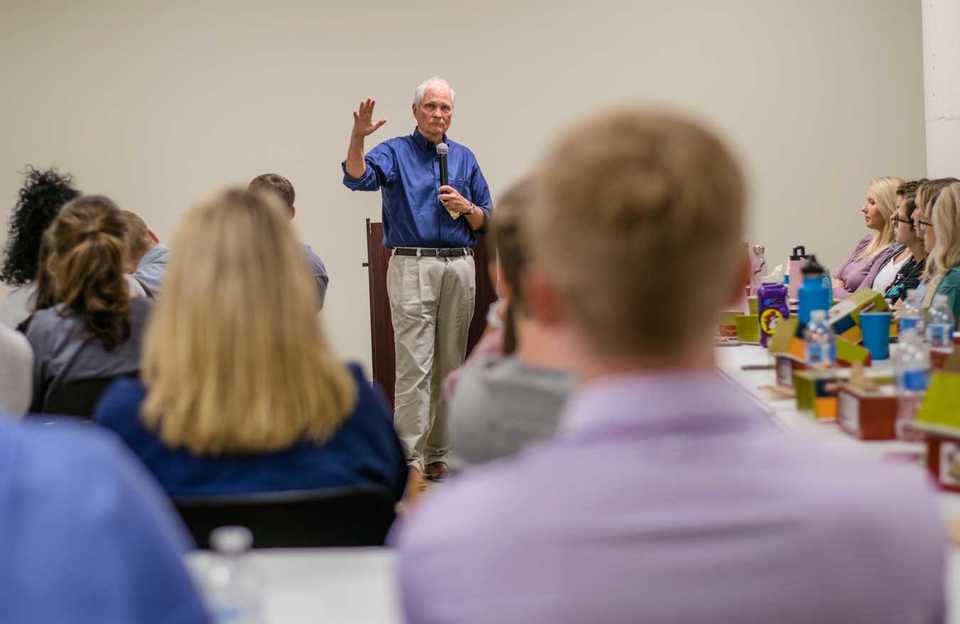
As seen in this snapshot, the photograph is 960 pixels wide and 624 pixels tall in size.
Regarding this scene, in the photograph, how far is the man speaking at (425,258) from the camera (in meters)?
5.06

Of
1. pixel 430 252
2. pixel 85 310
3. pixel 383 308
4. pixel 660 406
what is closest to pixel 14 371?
pixel 85 310

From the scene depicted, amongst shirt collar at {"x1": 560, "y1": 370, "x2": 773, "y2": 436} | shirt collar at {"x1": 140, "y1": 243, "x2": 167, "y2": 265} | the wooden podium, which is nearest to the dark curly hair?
shirt collar at {"x1": 140, "y1": 243, "x2": 167, "y2": 265}

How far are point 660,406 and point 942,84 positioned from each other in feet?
16.2

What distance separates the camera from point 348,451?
185 centimetres

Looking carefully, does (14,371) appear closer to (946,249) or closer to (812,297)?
(812,297)

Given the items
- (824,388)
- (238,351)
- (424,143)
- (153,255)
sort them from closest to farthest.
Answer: (238,351)
(824,388)
(153,255)
(424,143)

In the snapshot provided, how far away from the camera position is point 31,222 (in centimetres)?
391

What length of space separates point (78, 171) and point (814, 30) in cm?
469

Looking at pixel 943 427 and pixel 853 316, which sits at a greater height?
pixel 853 316

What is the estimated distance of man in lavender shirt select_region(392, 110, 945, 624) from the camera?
853mm

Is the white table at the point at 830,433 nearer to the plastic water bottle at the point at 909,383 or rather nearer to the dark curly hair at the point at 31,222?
the plastic water bottle at the point at 909,383

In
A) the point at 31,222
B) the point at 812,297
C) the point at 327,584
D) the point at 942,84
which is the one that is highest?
the point at 942,84

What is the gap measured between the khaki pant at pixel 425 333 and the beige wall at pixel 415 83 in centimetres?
199

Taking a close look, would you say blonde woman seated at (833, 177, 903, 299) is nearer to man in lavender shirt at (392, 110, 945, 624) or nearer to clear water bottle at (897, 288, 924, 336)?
clear water bottle at (897, 288, 924, 336)
